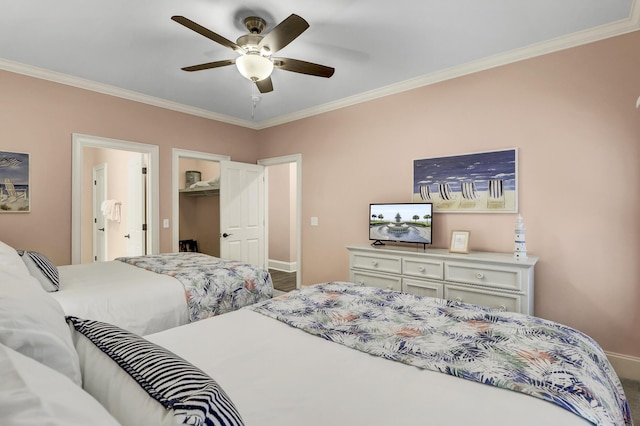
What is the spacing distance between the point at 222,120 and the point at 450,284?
3.83 m

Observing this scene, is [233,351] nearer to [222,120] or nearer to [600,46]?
[600,46]

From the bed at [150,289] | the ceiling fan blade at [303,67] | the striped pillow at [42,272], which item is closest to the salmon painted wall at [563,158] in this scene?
the ceiling fan blade at [303,67]

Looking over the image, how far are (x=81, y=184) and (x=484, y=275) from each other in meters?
4.20

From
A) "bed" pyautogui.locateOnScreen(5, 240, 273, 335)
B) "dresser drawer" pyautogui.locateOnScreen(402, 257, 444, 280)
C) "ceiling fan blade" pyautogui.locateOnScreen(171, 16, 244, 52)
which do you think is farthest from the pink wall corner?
"ceiling fan blade" pyautogui.locateOnScreen(171, 16, 244, 52)

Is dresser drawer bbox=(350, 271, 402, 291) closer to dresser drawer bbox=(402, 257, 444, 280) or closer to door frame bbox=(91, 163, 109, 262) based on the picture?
dresser drawer bbox=(402, 257, 444, 280)

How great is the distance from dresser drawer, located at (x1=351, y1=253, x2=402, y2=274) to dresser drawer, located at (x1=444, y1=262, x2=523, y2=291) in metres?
0.48

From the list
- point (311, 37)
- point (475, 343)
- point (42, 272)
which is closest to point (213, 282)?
point (42, 272)

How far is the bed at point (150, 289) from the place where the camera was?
2.04 meters

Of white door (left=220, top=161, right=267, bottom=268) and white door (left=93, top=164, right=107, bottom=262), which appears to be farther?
white door (left=93, top=164, right=107, bottom=262)

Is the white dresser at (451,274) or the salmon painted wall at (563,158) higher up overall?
the salmon painted wall at (563,158)

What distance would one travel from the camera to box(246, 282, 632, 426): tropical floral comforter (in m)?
1.00

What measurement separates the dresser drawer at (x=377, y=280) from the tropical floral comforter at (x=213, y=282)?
3.42 feet

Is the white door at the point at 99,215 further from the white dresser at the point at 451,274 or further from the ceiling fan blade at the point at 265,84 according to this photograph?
the white dresser at the point at 451,274

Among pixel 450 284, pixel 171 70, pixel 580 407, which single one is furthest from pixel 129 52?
pixel 580 407
